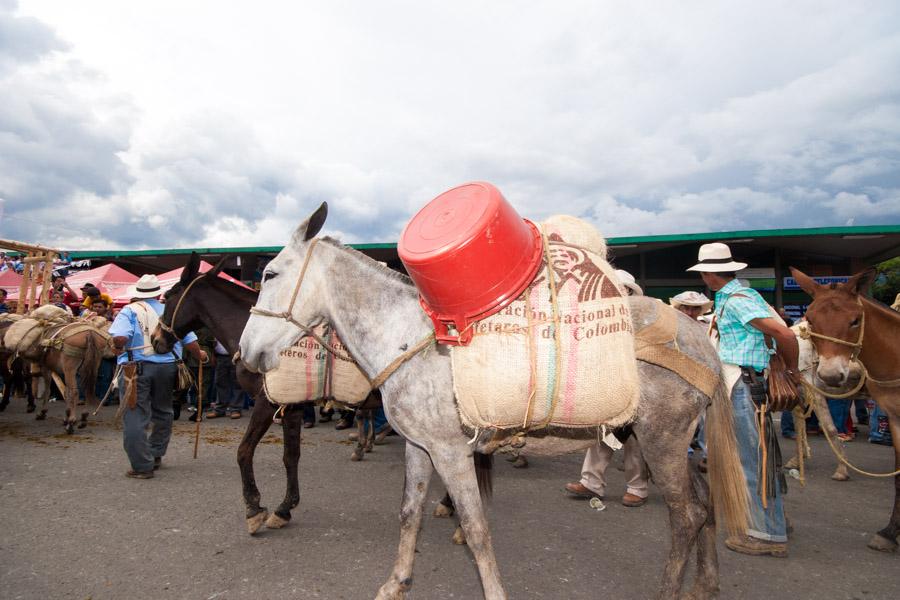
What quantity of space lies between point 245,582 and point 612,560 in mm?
2527

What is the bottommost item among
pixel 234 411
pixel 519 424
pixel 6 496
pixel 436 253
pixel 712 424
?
pixel 234 411

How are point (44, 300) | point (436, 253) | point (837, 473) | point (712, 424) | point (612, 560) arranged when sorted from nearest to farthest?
point (436, 253) < point (712, 424) < point (612, 560) < point (837, 473) < point (44, 300)

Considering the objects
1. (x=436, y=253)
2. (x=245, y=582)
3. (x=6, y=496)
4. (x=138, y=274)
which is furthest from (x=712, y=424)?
(x=138, y=274)

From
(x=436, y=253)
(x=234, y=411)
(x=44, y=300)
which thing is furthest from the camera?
(x=44, y=300)

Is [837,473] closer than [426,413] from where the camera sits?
No

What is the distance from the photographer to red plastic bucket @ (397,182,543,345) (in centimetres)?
212

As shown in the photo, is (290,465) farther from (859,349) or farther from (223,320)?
(859,349)

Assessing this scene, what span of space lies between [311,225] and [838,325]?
410cm

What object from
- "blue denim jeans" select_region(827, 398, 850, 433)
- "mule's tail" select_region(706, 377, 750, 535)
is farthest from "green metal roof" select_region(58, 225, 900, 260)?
"mule's tail" select_region(706, 377, 750, 535)

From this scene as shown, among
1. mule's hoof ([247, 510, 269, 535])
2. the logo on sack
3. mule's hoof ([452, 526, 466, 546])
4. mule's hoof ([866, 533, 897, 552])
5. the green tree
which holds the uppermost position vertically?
the logo on sack

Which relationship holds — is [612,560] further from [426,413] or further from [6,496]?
[6,496]

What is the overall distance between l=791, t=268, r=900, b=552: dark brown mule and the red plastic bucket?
9.92 feet

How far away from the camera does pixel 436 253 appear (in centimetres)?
211

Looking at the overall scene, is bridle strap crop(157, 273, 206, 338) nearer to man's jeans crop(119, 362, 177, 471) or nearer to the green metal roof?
man's jeans crop(119, 362, 177, 471)
